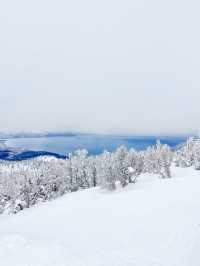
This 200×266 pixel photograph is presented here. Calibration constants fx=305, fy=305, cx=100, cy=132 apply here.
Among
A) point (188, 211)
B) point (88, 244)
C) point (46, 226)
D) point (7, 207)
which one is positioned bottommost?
point (7, 207)

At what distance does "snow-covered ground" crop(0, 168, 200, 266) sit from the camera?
20.2m

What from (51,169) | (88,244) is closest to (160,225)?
(88,244)

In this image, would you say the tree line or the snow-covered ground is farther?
the tree line

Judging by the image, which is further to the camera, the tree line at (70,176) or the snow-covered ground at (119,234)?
the tree line at (70,176)

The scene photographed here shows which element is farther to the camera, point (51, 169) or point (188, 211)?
point (51, 169)

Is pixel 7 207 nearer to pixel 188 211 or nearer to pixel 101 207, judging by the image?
pixel 101 207

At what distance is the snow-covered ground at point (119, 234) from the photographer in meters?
20.2

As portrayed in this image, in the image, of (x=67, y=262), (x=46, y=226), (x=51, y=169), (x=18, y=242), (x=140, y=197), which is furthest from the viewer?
(x=51, y=169)

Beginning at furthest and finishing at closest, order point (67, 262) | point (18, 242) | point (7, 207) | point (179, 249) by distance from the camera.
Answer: point (7, 207)
point (179, 249)
point (18, 242)
point (67, 262)

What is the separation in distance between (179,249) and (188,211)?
306 inches

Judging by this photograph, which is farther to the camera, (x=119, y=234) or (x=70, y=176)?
(x=70, y=176)

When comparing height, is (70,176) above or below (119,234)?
below

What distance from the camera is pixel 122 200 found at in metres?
45.8

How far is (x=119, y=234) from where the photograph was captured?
30.8m
